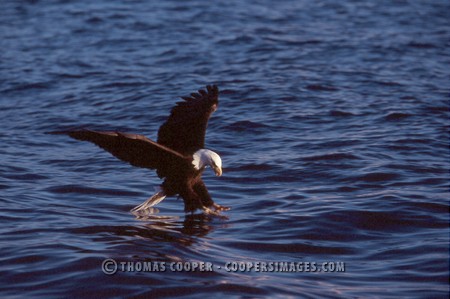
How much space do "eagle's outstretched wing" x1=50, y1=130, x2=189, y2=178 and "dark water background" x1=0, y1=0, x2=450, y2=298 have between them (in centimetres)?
53

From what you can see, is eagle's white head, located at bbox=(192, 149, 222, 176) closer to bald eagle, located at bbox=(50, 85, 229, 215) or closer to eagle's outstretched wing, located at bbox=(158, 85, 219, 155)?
bald eagle, located at bbox=(50, 85, 229, 215)

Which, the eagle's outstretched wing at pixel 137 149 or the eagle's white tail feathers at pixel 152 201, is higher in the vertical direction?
the eagle's outstretched wing at pixel 137 149

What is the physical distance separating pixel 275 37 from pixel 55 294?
1196 cm

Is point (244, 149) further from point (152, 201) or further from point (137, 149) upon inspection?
point (137, 149)

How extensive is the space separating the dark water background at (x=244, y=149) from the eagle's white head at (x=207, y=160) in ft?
1.56

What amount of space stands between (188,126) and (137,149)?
101 centimetres

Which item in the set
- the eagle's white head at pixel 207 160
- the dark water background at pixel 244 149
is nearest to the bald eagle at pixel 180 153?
the eagle's white head at pixel 207 160

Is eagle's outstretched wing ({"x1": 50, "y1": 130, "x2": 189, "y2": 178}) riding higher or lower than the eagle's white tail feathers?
higher

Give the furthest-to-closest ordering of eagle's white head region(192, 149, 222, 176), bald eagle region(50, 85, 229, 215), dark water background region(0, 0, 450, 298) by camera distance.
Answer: eagle's white head region(192, 149, 222, 176) < bald eagle region(50, 85, 229, 215) < dark water background region(0, 0, 450, 298)

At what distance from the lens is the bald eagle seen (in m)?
6.73

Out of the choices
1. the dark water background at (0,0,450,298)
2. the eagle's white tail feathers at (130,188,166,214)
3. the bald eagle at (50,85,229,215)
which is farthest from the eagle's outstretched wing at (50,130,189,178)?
the dark water background at (0,0,450,298)

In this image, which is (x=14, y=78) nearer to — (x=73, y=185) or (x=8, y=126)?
(x=8, y=126)

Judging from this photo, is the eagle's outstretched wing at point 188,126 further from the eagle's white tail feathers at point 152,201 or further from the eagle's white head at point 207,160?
the eagle's white tail feathers at point 152,201

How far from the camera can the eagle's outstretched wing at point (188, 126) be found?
7590 mm
